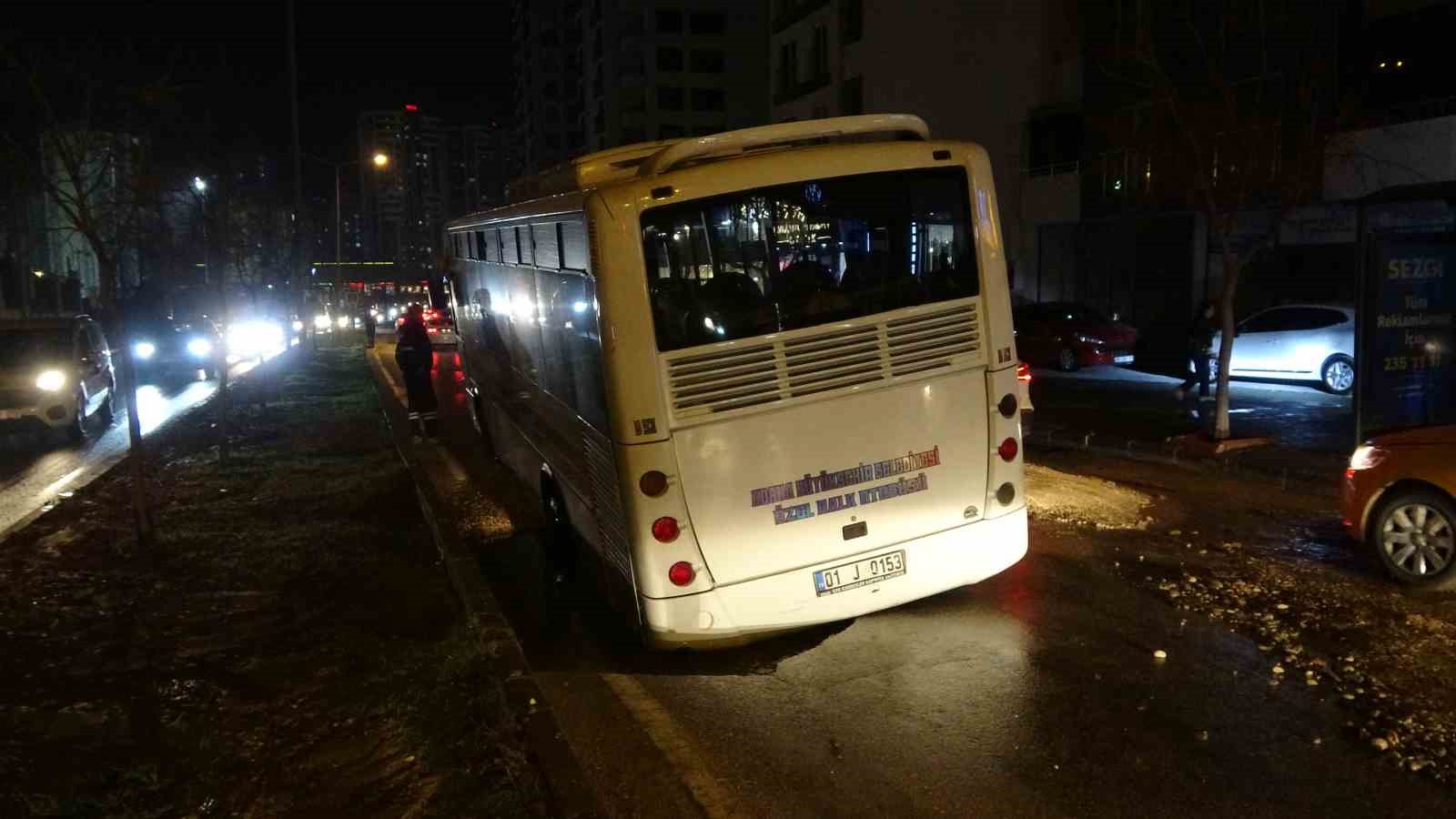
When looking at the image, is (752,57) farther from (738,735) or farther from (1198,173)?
(738,735)

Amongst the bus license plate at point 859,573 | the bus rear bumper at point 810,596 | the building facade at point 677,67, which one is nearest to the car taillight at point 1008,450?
the bus rear bumper at point 810,596

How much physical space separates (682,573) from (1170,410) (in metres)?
12.9

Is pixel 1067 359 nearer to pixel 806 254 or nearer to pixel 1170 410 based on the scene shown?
pixel 1170 410

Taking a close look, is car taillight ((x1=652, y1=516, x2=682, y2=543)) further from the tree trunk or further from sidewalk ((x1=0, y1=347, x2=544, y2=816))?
the tree trunk

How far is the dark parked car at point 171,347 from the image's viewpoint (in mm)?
29719

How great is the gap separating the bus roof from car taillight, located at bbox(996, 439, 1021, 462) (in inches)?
73.9

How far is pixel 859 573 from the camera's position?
6297mm

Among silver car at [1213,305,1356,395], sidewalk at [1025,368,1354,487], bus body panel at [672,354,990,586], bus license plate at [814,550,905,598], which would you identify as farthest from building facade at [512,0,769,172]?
bus license plate at [814,550,905,598]

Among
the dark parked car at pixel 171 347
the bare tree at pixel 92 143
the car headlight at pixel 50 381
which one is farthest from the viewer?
the dark parked car at pixel 171 347

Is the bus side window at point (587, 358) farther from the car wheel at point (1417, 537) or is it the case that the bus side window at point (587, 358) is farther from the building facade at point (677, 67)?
the building facade at point (677, 67)

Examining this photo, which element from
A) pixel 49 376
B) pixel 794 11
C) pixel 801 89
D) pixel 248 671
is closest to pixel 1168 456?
pixel 248 671

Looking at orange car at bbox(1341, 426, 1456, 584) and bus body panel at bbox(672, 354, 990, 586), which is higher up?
bus body panel at bbox(672, 354, 990, 586)

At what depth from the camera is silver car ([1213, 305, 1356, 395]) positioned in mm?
18094

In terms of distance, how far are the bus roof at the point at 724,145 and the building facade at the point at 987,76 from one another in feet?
68.8
